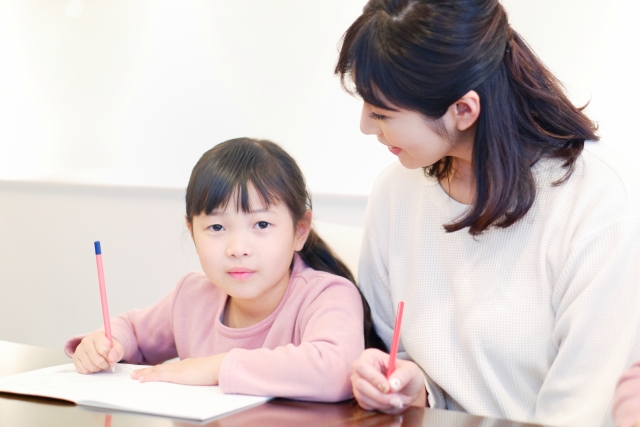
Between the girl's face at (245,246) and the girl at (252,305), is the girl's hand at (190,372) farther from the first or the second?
the girl's face at (245,246)

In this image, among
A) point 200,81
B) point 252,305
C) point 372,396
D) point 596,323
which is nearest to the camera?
point 372,396

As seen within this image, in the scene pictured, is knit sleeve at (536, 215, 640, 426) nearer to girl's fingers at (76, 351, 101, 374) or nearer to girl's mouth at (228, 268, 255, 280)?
girl's mouth at (228, 268, 255, 280)

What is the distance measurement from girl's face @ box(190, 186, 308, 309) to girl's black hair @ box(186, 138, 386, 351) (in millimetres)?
14

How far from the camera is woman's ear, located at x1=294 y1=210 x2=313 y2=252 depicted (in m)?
1.33

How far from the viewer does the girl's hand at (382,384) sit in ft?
3.07

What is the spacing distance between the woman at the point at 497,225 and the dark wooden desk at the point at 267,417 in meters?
0.06

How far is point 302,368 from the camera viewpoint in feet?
3.34

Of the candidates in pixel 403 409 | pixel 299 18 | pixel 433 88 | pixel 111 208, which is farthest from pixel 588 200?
pixel 111 208

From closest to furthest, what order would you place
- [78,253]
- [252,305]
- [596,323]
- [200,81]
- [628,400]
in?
1. [628,400]
2. [596,323]
3. [252,305]
4. [200,81]
5. [78,253]

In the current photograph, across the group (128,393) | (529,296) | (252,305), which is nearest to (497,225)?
(529,296)

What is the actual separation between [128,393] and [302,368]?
239 millimetres

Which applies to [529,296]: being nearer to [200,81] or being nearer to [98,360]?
[98,360]

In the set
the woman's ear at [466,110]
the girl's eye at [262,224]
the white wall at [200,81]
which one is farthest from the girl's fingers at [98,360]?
the white wall at [200,81]

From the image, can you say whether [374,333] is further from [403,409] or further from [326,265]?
[403,409]
